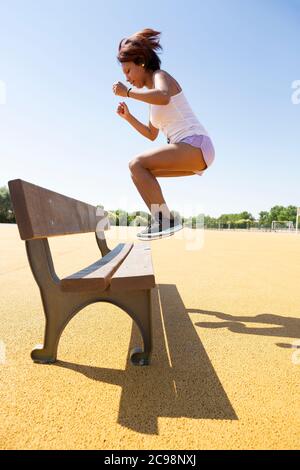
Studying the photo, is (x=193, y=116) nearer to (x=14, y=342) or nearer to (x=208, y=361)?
(x=208, y=361)

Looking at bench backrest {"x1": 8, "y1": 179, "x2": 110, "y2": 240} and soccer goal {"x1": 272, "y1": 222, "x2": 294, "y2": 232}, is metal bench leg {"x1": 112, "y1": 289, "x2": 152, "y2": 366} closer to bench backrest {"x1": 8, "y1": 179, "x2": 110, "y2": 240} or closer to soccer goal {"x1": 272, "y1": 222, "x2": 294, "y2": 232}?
bench backrest {"x1": 8, "y1": 179, "x2": 110, "y2": 240}

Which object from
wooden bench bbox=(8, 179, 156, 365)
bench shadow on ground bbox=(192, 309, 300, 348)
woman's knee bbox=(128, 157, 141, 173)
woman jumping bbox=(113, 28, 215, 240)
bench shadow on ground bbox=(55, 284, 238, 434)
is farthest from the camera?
bench shadow on ground bbox=(192, 309, 300, 348)

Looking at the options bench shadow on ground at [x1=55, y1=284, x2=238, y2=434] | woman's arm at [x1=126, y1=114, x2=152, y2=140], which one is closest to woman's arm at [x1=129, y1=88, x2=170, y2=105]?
woman's arm at [x1=126, y1=114, x2=152, y2=140]

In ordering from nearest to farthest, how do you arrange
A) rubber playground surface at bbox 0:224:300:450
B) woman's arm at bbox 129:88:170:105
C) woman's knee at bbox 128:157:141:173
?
rubber playground surface at bbox 0:224:300:450 < woman's arm at bbox 129:88:170:105 < woman's knee at bbox 128:157:141:173

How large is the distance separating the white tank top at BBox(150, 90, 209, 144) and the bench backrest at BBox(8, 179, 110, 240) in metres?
0.92

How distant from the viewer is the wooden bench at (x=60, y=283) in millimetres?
1863

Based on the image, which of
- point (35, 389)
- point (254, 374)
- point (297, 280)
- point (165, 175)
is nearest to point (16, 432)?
point (35, 389)

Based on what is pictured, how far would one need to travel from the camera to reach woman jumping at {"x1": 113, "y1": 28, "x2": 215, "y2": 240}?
97.6 inches

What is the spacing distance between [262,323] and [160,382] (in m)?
1.55

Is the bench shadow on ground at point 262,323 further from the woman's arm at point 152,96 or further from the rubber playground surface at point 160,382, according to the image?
the woman's arm at point 152,96

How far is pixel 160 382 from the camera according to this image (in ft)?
6.29

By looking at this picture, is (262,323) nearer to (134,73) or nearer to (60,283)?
(60,283)

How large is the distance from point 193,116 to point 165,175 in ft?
1.55

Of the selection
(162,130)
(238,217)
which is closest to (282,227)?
(238,217)
